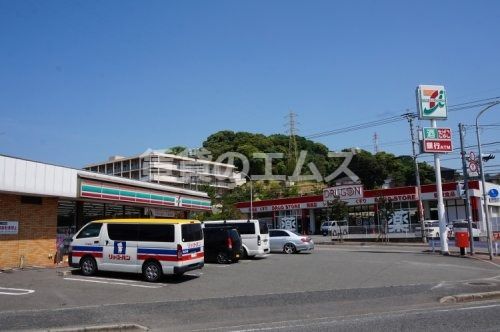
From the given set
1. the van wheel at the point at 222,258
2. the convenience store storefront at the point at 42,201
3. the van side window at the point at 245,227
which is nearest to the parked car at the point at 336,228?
the van side window at the point at 245,227

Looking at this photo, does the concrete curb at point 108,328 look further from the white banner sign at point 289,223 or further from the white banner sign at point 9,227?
the white banner sign at point 289,223

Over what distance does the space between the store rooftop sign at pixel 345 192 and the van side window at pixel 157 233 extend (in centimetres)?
3931

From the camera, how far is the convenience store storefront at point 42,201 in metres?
18.5

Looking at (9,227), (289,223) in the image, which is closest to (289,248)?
(9,227)

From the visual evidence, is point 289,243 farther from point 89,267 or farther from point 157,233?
point 89,267

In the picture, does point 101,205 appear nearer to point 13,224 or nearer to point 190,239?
point 13,224

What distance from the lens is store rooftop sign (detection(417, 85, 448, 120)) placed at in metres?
30.2

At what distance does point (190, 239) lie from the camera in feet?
54.0

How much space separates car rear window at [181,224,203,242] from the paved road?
1.43 metres

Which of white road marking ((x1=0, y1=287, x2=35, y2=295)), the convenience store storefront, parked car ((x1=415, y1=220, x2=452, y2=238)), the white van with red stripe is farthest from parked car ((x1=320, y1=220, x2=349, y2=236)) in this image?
white road marking ((x1=0, y1=287, x2=35, y2=295))

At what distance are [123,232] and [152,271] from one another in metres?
1.80

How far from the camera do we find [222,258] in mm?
22047

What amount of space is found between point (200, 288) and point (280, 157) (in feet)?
306

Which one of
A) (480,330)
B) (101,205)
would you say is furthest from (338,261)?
(480,330)
